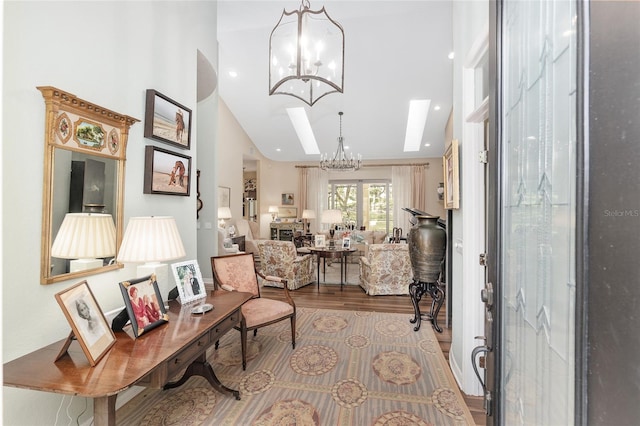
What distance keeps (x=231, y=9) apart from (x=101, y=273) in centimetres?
316

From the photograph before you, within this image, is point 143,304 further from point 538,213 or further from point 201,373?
point 538,213

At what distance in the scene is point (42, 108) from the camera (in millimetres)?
1505

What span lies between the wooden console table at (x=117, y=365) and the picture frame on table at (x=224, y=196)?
5376 millimetres

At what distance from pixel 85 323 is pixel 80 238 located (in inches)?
17.7

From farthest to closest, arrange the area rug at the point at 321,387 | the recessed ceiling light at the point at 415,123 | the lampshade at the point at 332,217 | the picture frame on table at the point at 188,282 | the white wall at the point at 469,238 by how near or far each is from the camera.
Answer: the recessed ceiling light at the point at 415,123 < the lampshade at the point at 332,217 < the white wall at the point at 469,238 < the picture frame on table at the point at 188,282 < the area rug at the point at 321,387

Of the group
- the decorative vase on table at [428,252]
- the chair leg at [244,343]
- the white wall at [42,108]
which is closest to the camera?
the white wall at [42,108]

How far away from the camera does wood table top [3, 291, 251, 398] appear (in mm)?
1178

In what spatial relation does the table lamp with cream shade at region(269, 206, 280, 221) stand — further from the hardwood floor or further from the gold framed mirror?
the gold framed mirror

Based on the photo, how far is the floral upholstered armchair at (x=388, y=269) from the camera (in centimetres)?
451

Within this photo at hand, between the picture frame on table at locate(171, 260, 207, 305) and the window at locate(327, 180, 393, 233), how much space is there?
291 inches

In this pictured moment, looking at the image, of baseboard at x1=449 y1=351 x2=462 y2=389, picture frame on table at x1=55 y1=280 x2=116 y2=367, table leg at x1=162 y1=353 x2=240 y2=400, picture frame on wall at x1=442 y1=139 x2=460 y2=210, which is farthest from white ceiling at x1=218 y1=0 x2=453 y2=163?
baseboard at x1=449 y1=351 x2=462 y2=389

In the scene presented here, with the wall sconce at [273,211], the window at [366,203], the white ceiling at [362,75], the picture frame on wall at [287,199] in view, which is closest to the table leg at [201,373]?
the white ceiling at [362,75]

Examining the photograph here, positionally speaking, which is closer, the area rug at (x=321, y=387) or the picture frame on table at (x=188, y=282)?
the area rug at (x=321, y=387)

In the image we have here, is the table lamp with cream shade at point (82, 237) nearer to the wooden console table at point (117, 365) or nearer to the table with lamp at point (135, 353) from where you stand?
the table with lamp at point (135, 353)
